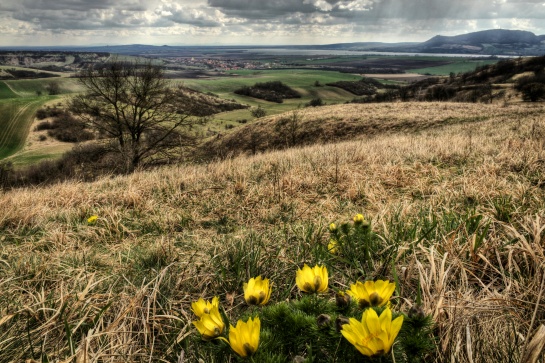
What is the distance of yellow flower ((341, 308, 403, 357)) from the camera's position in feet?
2.61

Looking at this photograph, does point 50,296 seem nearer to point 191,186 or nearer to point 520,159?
point 191,186

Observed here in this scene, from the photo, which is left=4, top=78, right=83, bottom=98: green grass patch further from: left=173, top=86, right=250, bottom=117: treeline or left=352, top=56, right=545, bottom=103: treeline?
left=352, top=56, right=545, bottom=103: treeline

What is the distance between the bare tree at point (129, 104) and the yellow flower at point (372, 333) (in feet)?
66.8

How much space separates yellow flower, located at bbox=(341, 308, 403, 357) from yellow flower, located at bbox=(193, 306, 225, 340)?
1.32 ft

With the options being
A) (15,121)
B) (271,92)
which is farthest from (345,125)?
(271,92)

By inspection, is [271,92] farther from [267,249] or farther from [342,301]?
[342,301]

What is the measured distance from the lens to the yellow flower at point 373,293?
3.36ft

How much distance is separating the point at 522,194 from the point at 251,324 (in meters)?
3.14

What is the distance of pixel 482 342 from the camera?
1.19 m

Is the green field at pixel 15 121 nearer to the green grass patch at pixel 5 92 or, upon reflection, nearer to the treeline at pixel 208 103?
the green grass patch at pixel 5 92

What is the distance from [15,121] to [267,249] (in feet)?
298

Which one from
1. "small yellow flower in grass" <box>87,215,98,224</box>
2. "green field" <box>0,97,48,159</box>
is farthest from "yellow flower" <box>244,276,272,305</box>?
"green field" <box>0,97,48,159</box>

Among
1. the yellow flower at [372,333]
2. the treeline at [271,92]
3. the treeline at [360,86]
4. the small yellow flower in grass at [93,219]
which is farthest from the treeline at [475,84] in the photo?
the yellow flower at [372,333]

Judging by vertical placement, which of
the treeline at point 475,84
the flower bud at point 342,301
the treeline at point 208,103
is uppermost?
the treeline at point 475,84
